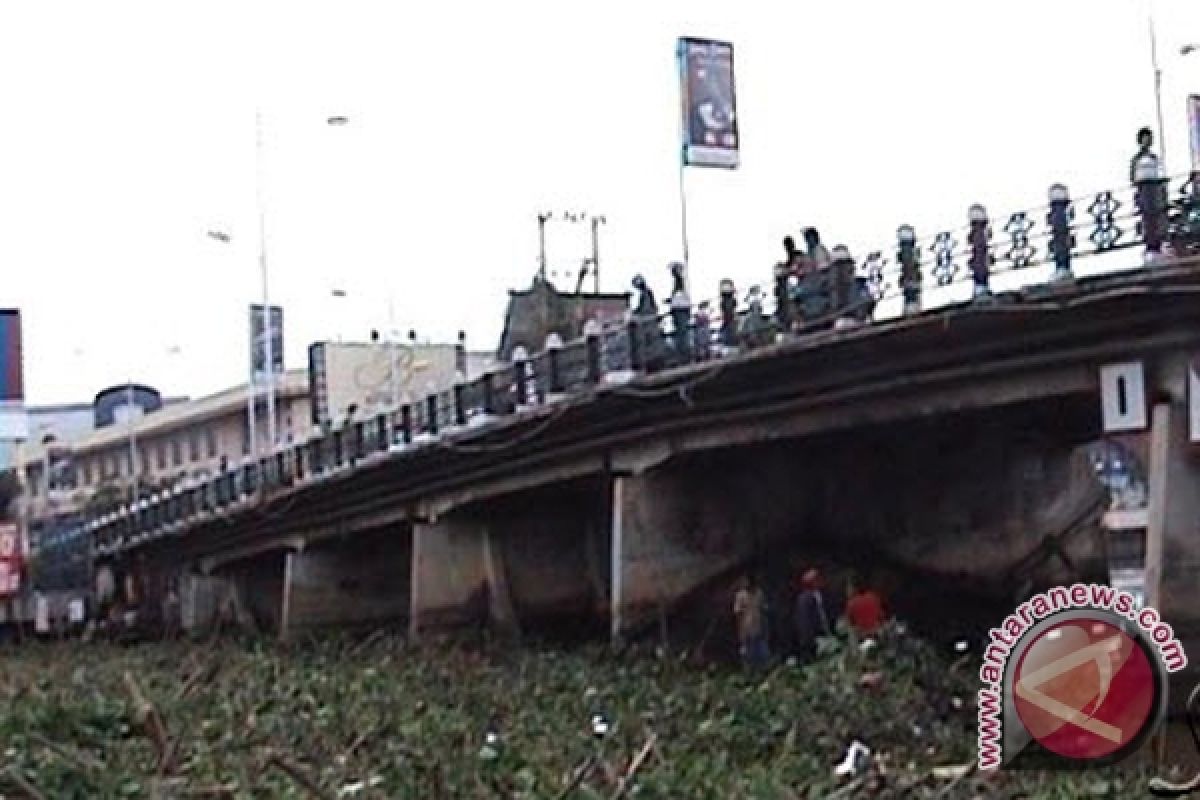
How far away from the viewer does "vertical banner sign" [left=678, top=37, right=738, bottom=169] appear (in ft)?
138

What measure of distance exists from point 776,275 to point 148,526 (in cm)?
4205

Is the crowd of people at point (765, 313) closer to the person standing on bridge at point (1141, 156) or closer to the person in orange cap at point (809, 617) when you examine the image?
the person in orange cap at point (809, 617)

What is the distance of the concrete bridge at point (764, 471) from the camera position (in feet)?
91.1

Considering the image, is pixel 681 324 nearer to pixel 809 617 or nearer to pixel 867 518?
pixel 809 617

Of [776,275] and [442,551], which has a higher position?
[776,275]

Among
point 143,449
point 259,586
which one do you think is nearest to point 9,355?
point 259,586

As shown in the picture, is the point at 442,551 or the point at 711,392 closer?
the point at 711,392

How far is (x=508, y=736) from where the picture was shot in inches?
479

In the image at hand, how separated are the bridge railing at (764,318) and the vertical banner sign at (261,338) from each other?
7.32m

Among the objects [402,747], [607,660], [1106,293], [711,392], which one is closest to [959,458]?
[711,392]

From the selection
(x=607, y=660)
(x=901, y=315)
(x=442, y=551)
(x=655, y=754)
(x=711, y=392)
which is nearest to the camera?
(x=655, y=754)

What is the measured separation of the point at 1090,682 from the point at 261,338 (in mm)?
57735

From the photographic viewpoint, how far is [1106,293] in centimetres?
2645

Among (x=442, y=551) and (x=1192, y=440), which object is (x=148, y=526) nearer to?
(x=442, y=551)
